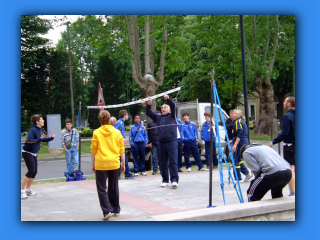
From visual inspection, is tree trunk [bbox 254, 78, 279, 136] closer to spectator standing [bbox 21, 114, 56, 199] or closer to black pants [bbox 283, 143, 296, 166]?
black pants [bbox 283, 143, 296, 166]

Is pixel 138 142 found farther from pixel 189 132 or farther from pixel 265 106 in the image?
pixel 265 106

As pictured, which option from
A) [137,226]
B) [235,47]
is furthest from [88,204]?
[235,47]

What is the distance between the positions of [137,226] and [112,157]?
123 centimetres

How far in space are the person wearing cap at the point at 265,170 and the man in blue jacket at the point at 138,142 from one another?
527cm

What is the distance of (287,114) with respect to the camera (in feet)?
19.5

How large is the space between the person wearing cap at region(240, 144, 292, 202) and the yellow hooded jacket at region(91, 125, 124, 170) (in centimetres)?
196

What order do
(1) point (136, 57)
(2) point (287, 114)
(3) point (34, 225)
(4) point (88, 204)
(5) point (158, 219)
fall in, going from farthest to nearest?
1. (1) point (136, 57)
2. (4) point (88, 204)
3. (2) point (287, 114)
4. (3) point (34, 225)
5. (5) point (158, 219)

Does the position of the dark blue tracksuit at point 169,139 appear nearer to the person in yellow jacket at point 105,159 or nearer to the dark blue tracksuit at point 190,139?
the person in yellow jacket at point 105,159

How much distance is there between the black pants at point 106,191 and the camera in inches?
211

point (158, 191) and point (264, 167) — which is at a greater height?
point (264, 167)

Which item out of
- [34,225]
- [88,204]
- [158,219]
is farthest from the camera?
[88,204]

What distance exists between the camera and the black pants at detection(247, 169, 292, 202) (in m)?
5.25

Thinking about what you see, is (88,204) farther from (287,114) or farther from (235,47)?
(235,47)
